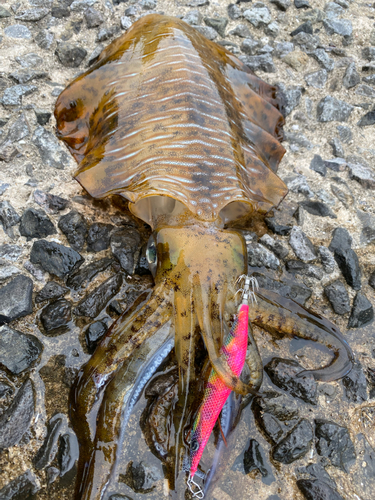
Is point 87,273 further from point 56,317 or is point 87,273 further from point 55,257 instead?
point 56,317

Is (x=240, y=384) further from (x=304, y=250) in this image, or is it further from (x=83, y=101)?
(x=83, y=101)

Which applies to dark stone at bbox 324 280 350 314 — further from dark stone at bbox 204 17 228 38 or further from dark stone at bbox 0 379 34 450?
dark stone at bbox 204 17 228 38

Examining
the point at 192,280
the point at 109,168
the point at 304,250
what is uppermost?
the point at 109,168

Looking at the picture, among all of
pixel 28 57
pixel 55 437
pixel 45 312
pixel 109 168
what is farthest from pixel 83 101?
pixel 55 437

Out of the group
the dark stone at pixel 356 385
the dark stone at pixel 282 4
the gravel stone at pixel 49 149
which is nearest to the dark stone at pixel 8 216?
the gravel stone at pixel 49 149

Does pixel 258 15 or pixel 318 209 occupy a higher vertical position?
pixel 258 15

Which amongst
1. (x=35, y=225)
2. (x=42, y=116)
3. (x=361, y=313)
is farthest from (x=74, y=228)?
(x=361, y=313)
